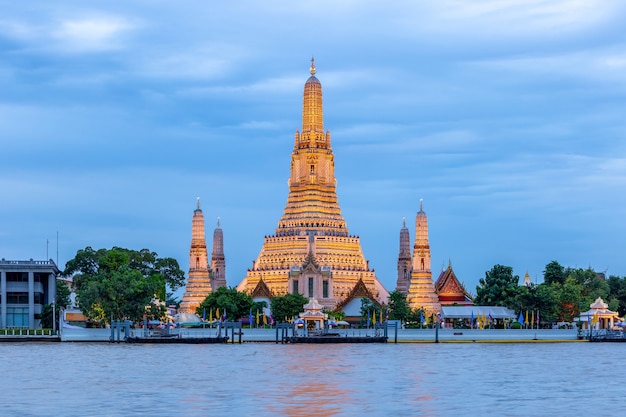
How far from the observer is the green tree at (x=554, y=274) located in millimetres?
146250

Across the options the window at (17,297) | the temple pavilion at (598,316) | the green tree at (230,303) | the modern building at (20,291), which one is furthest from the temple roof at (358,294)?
the window at (17,297)

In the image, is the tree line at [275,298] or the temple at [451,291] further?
the temple at [451,291]

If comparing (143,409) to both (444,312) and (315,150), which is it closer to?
(444,312)

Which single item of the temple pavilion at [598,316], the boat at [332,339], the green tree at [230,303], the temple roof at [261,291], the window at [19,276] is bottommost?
the boat at [332,339]

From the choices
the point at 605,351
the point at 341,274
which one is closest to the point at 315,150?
the point at 341,274

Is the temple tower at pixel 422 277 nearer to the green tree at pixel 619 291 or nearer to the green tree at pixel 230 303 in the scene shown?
the green tree at pixel 230 303

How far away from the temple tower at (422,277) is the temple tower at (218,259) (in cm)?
2552

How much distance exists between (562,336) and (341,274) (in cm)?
2961

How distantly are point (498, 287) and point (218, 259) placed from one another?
36.9 metres

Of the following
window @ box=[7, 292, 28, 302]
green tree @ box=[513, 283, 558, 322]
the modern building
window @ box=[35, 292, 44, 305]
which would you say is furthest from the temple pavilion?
window @ box=[7, 292, 28, 302]

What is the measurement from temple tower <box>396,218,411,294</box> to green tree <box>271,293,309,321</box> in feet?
84.9

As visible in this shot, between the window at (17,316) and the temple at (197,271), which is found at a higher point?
the temple at (197,271)

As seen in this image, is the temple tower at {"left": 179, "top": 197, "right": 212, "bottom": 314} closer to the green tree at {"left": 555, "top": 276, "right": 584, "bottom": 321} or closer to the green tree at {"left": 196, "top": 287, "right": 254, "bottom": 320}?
the green tree at {"left": 196, "top": 287, "right": 254, "bottom": 320}

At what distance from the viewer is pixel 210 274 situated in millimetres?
152125
